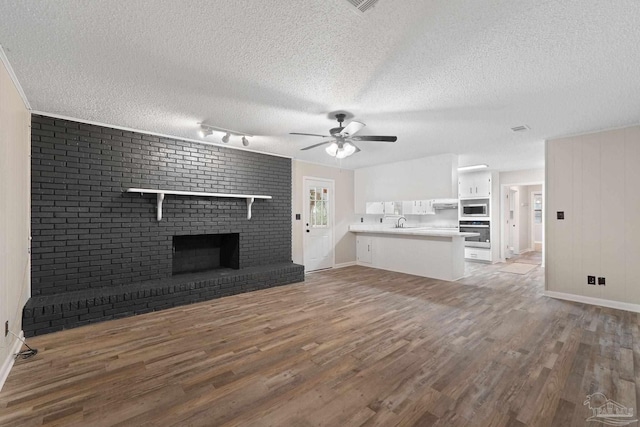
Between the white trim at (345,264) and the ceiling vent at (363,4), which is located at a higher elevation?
the ceiling vent at (363,4)

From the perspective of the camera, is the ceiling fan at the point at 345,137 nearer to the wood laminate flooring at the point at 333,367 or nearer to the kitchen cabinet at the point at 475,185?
the wood laminate flooring at the point at 333,367

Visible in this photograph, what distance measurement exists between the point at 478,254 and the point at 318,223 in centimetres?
447

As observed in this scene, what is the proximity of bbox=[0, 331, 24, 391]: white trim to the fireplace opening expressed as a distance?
2.06m

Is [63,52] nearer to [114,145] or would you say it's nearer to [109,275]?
[114,145]

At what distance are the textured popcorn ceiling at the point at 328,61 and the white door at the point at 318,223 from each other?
8.97 feet

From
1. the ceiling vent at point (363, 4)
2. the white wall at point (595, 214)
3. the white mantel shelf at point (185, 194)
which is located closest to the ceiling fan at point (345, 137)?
the ceiling vent at point (363, 4)

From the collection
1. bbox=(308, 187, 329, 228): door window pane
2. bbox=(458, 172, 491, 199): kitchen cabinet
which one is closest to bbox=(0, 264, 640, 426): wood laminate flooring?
bbox=(308, 187, 329, 228): door window pane

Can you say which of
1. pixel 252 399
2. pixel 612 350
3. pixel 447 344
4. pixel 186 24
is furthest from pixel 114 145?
pixel 612 350

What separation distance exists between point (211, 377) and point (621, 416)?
2.82 meters

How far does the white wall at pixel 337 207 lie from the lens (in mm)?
6129

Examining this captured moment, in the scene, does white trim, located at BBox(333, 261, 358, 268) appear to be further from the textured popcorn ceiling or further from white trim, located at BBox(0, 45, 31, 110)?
white trim, located at BBox(0, 45, 31, 110)

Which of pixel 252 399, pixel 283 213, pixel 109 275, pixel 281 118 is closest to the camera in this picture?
pixel 252 399

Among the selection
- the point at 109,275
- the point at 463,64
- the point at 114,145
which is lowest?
the point at 109,275

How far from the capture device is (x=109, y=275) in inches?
153
